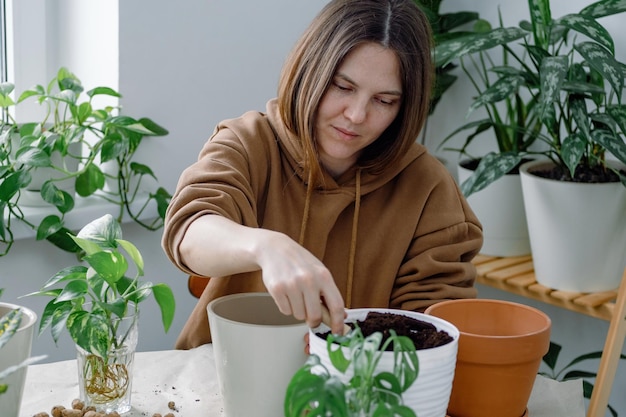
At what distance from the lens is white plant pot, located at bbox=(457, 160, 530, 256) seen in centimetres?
209

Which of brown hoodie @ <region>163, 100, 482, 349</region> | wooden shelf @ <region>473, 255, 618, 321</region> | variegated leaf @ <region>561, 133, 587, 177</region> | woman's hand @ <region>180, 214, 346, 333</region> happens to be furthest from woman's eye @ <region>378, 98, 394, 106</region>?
wooden shelf @ <region>473, 255, 618, 321</region>

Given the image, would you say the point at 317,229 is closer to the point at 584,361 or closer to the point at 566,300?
the point at 566,300

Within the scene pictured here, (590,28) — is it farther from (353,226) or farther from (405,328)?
(405,328)

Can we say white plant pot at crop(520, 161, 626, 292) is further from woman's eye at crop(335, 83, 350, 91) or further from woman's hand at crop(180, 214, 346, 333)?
woman's hand at crop(180, 214, 346, 333)

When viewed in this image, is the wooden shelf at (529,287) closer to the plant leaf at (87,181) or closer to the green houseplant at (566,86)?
the green houseplant at (566,86)

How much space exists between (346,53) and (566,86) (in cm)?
64

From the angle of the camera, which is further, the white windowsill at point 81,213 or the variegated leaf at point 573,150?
the white windowsill at point 81,213

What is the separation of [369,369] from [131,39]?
1352 mm

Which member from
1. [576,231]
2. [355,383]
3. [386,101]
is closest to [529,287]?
[576,231]

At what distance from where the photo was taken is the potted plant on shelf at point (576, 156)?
1.74 m

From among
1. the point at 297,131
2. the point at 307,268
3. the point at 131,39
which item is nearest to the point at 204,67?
the point at 131,39

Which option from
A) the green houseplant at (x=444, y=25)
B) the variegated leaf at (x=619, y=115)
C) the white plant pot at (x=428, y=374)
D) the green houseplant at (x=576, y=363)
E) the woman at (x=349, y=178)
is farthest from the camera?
the green houseplant at (x=444, y=25)

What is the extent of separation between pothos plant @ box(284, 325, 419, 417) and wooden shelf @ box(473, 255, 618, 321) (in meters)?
1.13

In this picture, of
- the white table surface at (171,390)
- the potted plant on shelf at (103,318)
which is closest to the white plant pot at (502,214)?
the white table surface at (171,390)
